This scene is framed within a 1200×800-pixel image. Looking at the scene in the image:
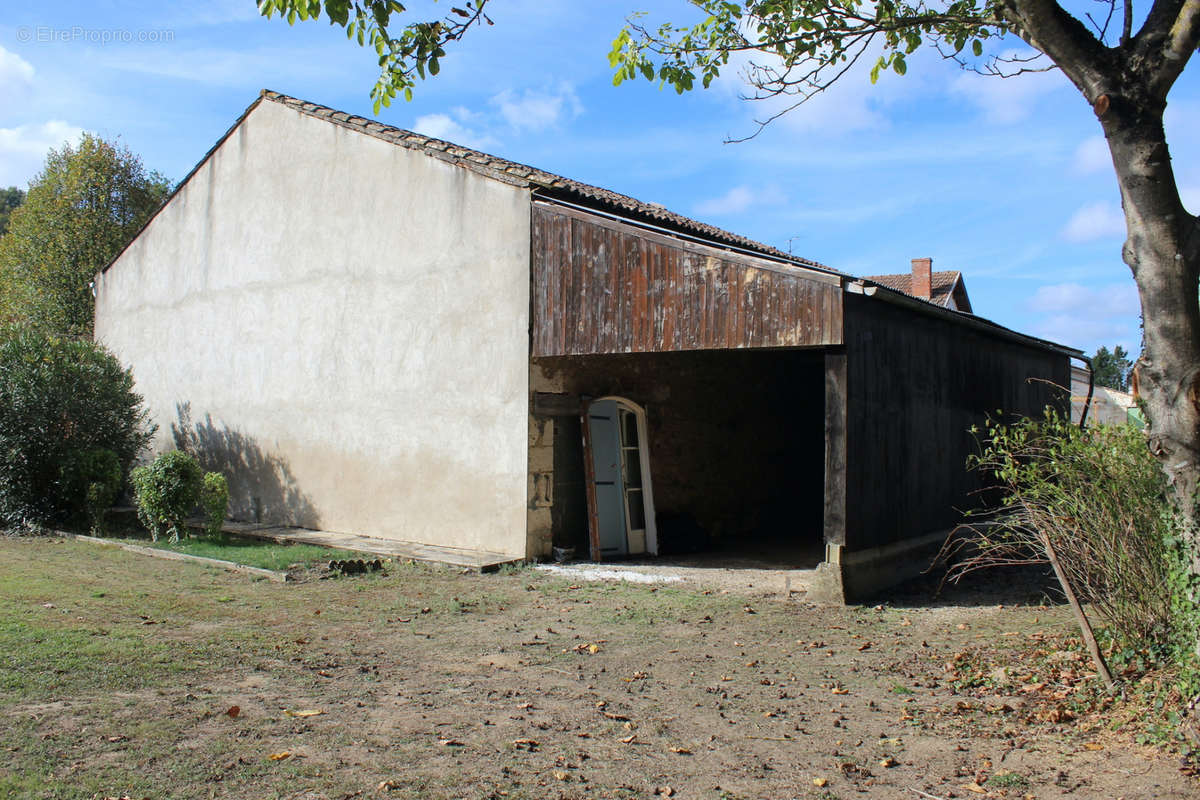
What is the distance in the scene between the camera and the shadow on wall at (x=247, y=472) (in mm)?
13000

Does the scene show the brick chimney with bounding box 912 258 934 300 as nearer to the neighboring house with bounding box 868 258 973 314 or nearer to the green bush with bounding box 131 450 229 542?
the neighboring house with bounding box 868 258 973 314

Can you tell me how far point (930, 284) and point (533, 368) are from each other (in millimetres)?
25974

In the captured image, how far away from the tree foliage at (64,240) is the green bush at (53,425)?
37.6 feet

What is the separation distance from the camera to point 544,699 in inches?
208

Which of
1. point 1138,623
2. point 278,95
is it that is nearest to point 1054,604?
point 1138,623

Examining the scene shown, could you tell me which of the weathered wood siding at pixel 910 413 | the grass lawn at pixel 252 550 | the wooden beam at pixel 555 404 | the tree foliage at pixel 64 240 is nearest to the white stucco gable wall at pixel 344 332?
the wooden beam at pixel 555 404

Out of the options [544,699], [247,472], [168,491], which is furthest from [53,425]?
[544,699]

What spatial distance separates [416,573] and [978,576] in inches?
242

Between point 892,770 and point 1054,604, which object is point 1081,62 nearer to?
point 892,770

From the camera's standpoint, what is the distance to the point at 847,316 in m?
7.96

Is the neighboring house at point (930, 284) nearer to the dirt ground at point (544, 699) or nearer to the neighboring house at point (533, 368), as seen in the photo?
the neighboring house at point (533, 368)

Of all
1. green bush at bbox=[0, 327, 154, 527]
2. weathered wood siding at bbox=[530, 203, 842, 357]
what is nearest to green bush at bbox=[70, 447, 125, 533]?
green bush at bbox=[0, 327, 154, 527]

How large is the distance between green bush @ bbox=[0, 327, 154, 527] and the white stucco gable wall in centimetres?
155

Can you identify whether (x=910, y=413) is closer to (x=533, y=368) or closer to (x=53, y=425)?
(x=533, y=368)
